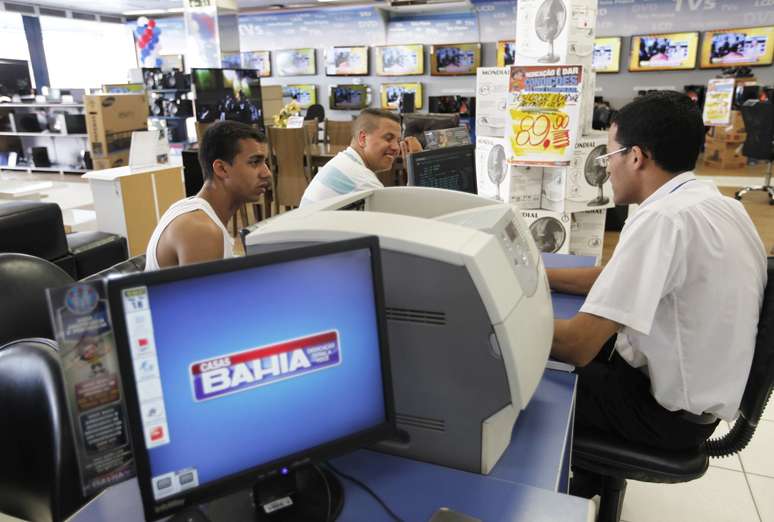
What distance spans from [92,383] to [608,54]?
33.2ft

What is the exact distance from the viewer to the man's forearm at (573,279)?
2012 millimetres

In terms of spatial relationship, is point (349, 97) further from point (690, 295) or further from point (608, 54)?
point (690, 295)

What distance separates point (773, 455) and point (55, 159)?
11.4 meters

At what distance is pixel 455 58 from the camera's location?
33.7 ft

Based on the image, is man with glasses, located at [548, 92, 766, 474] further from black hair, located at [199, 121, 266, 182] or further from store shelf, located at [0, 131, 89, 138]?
store shelf, located at [0, 131, 89, 138]

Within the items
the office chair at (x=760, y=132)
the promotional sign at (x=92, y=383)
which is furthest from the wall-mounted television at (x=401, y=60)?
the promotional sign at (x=92, y=383)

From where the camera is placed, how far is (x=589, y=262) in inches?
94.7

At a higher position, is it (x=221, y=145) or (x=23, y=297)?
(x=221, y=145)

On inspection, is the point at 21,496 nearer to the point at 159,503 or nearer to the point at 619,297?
the point at 159,503

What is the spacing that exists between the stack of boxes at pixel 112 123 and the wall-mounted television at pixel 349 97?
4233 mm

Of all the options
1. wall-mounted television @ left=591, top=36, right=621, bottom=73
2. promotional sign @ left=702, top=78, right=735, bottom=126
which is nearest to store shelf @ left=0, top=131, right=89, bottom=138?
wall-mounted television @ left=591, top=36, right=621, bottom=73

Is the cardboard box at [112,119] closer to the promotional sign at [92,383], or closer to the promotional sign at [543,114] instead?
the promotional sign at [543,114]

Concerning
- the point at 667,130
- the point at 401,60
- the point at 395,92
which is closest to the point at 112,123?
the point at 395,92

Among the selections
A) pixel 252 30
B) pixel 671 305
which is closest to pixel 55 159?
pixel 252 30
